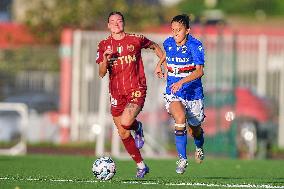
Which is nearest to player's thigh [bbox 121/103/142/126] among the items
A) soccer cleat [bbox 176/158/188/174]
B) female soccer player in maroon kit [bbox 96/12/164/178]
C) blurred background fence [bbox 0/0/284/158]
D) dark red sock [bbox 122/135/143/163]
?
female soccer player in maroon kit [bbox 96/12/164/178]

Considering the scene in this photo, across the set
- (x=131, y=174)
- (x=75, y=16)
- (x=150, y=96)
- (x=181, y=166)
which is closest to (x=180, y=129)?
(x=181, y=166)

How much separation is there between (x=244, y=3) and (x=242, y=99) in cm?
6676

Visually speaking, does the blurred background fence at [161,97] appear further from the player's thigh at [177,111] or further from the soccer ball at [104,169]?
the soccer ball at [104,169]

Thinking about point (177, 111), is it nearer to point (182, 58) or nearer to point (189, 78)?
point (189, 78)

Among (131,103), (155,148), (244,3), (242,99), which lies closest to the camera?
→ (131,103)

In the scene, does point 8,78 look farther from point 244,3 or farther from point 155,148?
point 244,3

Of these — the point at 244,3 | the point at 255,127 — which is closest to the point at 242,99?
the point at 255,127

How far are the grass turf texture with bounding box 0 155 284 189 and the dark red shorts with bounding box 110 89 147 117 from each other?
103cm

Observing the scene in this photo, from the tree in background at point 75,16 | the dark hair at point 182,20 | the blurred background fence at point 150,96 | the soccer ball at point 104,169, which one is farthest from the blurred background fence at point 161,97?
the soccer ball at point 104,169

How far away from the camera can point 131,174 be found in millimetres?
19922

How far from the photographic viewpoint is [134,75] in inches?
741

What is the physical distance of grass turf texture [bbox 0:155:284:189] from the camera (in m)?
16.9

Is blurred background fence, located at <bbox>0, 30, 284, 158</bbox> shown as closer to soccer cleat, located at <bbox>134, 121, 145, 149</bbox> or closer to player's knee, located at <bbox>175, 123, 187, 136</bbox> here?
soccer cleat, located at <bbox>134, 121, 145, 149</bbox>

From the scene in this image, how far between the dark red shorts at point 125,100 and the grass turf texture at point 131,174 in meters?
1.03
